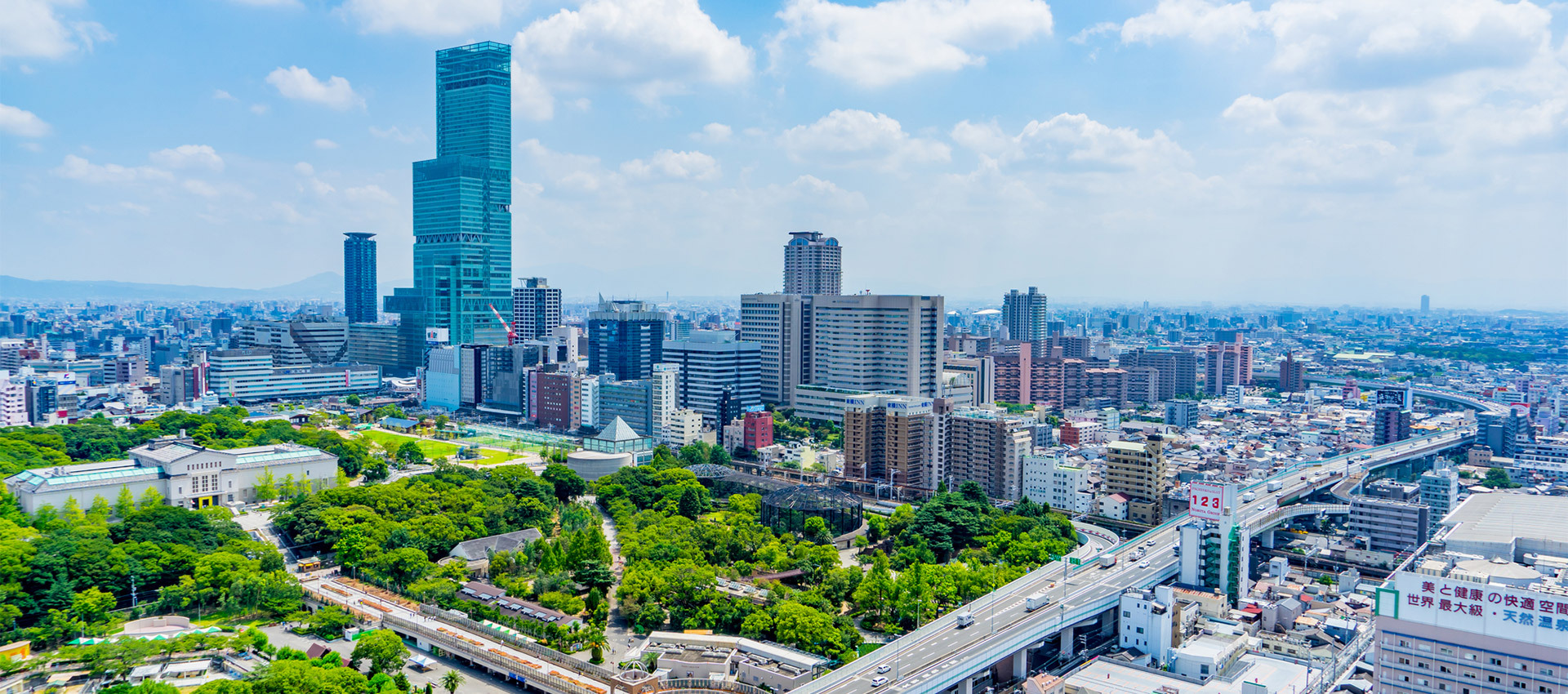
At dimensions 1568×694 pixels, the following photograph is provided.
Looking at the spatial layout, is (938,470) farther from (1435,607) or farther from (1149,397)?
(1149,397)

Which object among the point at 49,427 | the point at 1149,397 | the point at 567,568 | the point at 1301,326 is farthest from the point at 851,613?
the point at 1301,326

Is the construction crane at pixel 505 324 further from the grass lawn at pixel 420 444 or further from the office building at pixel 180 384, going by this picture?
the grass lawn at pixel 420 444

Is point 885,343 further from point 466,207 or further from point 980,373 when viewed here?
point 466,207

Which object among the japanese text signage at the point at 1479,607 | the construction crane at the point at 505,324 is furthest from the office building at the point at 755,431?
the construction crane at the point at 505,324

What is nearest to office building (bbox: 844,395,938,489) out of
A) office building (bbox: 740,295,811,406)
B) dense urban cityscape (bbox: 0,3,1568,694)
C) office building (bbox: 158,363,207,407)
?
dense urban cityscape (bbox: 0,3,1568,694)

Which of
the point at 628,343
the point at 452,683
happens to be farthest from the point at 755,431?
the point at 452,683

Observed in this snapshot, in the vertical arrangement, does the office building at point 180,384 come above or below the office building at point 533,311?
below

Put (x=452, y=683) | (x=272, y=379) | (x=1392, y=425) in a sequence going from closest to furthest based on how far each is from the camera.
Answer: (x=452, y=683), (x=1392, y=425), (x=272, y=379)
